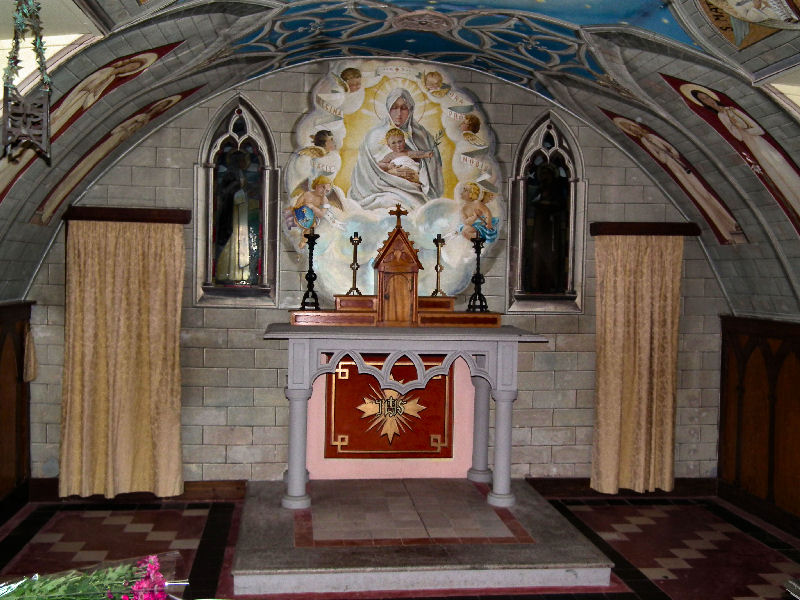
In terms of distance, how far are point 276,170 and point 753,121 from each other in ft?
15.4

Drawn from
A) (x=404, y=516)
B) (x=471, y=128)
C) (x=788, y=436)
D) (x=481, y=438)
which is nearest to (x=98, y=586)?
(x=404, y=516)

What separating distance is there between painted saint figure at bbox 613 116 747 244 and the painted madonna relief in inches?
61.5

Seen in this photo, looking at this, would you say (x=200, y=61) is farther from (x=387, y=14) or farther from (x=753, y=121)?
(x=753, y=121)

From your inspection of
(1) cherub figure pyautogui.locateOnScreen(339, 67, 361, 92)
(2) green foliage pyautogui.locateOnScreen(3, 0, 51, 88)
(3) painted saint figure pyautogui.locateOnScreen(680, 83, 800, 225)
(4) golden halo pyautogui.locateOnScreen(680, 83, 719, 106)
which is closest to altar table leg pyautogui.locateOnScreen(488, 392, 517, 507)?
(3) painted saint figure pyautogui.locateOnScreen(680, 83, 800, 225)

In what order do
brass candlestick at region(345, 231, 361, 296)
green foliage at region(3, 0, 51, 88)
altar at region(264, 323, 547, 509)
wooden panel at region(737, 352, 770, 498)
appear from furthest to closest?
1. wooden panel at region(737, 352, 770, 498)
2. brass candlestick at region(345, 231, 361, 296)
3. altar at region(264, 323, 547, 509)
4. green foliage at region(3, 0, 51, 88)

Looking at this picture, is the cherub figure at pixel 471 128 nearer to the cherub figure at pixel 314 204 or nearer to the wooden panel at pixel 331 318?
the cherub figure at pixel 314 204

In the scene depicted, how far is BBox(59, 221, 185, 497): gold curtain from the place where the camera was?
323 inches

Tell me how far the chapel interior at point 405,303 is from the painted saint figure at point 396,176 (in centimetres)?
3

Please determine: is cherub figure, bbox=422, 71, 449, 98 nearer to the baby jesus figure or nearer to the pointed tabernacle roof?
the baby jesus figure

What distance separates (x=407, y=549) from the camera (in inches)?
264

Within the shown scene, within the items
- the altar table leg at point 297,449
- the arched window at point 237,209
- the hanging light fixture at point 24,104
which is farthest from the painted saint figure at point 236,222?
the hanging light fixture at point 24,104

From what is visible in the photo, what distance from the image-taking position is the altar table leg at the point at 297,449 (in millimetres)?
7512

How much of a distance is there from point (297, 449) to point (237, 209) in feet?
8.95

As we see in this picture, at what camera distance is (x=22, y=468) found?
8.21m
